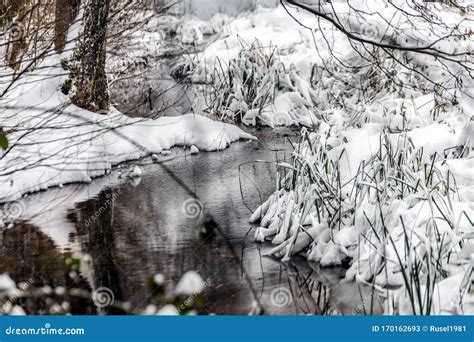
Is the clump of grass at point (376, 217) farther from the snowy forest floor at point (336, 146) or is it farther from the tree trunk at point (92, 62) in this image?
the tree trunk at point (92, 62)

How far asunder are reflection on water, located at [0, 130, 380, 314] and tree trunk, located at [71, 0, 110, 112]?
1376mm

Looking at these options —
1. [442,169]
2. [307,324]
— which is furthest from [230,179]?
[307,324]

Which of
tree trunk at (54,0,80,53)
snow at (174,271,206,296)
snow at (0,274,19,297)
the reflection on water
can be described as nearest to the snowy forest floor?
the reflection on water

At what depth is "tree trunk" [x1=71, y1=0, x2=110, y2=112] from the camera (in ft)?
20.0

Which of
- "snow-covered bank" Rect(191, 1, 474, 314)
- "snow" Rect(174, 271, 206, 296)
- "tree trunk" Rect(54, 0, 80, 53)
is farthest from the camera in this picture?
"tree trunk" Rect(54, 0, 80, 53)

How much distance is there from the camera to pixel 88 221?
4492mm

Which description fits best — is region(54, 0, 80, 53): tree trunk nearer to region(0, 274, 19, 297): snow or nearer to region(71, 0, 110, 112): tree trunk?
region(71, 0, 110, 112): tree trunk

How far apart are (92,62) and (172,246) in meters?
3.10

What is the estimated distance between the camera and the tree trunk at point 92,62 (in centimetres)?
608

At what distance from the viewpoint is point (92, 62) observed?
21.4 ft

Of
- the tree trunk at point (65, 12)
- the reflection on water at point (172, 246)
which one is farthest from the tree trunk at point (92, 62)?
the reflection on water at point (172, 246)

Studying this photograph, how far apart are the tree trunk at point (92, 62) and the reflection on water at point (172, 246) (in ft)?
4.51

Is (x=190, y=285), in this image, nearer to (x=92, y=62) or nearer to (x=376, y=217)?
(x=376, y=217)

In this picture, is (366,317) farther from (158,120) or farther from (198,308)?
(158,120)
